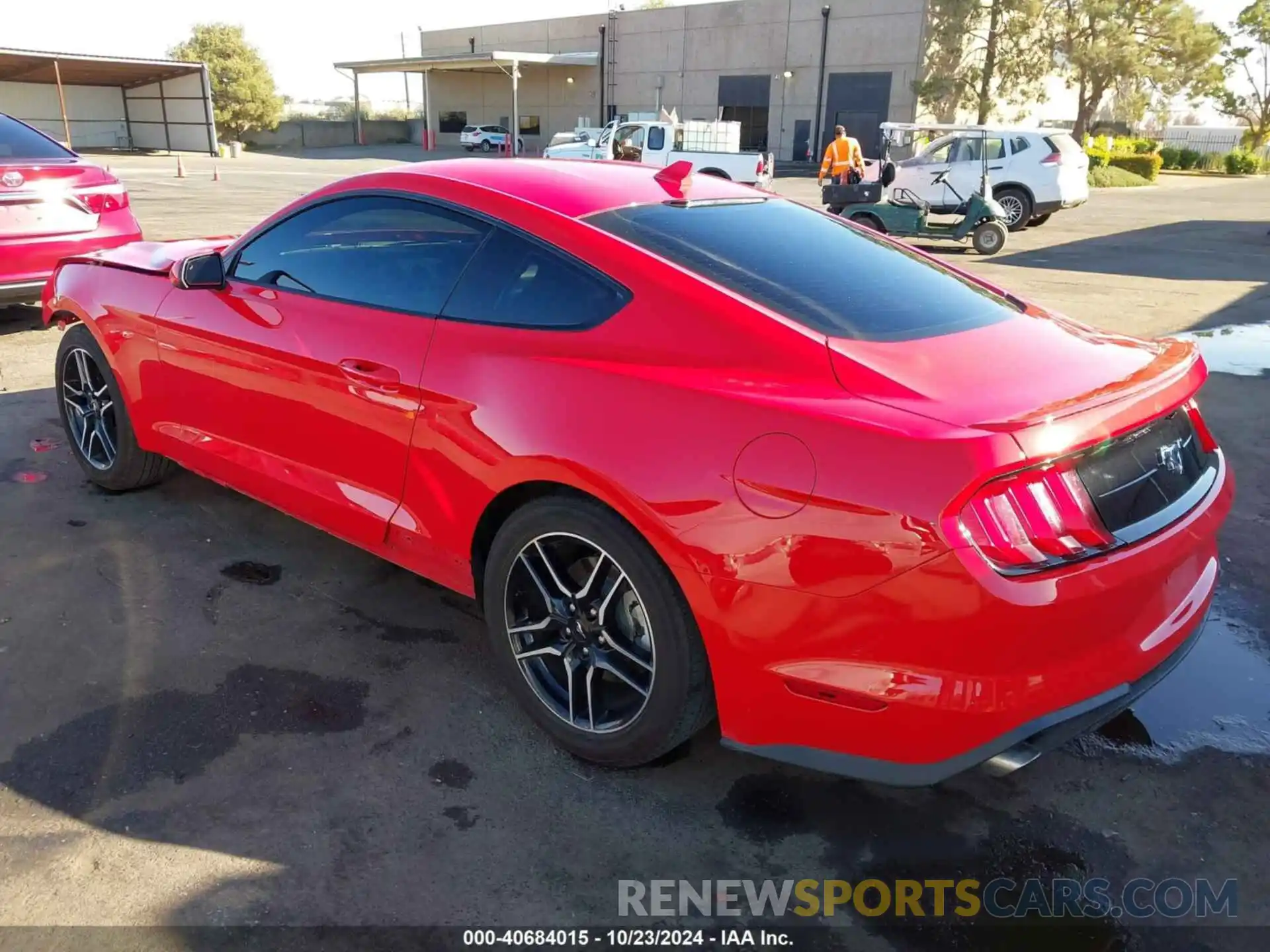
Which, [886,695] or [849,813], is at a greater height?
[886,695]

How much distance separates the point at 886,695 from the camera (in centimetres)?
209

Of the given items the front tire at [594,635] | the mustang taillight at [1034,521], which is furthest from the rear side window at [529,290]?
the mustang taillight at [1034,521]

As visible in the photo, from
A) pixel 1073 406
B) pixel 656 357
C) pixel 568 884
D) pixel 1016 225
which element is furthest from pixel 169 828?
pixel 1016 225

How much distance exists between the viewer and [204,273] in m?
3.61

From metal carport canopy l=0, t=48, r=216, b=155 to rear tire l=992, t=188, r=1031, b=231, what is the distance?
31121 mm

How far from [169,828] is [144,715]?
0.57 m

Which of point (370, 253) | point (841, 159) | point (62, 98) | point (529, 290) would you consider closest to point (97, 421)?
point (370, 253)

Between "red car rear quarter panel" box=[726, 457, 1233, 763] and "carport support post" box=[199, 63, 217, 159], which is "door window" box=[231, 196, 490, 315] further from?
"carport support post" box=[199, 63, 217, 159]

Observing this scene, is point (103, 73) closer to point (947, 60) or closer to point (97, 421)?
point (947, 60)

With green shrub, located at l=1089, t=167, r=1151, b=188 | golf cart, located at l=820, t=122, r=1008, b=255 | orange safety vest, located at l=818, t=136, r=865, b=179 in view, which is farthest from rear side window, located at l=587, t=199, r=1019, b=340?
green shrub, located at l=1089, t=167, r=1151, b=188

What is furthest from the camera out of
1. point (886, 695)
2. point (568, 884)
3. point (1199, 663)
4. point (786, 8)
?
point (786, 8)

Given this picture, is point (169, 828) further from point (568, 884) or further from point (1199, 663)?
point (1199, 663)

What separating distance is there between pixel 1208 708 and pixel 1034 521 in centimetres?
161

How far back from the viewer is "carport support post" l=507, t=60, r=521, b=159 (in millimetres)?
45500
